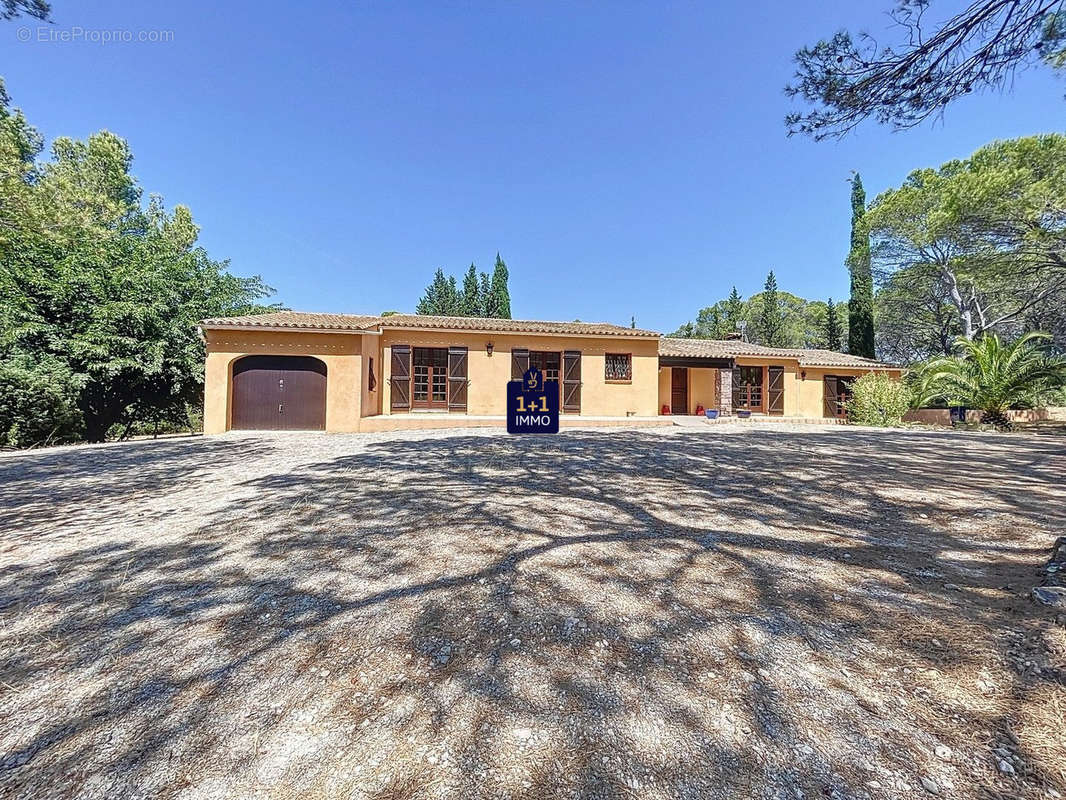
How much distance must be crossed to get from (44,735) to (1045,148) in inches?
864

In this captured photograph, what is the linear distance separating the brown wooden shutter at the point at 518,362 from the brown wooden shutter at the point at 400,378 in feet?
10.2

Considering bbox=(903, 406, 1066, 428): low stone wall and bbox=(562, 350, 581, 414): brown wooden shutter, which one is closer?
bbox=(903, 406, 1066, 428): low stone wall

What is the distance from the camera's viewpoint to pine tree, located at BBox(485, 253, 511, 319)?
92.3 feet

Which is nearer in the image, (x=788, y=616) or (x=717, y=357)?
(x=788, y=616)

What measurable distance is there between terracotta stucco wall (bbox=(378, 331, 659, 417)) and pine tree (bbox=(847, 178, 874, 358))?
546 inches

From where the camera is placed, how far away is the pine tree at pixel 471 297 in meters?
29.3

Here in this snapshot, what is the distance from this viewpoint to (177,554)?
2725 mm

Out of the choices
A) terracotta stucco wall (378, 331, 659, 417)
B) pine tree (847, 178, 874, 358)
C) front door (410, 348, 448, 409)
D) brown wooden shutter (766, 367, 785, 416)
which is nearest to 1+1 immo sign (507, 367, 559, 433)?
terracotta stucco wall (378, 331, 659, 417)

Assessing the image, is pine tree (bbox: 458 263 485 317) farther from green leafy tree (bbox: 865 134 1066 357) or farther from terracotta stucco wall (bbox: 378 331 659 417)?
green leafy tree (bbox: 865 134 1066 357)

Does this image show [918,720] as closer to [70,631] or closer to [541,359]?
[70,631]

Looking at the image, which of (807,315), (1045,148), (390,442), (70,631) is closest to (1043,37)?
(70,631)

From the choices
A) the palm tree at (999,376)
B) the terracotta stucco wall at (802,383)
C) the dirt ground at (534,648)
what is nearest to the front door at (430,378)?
the dirt ground at (534,648)

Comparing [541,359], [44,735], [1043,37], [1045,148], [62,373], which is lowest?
[44,735]

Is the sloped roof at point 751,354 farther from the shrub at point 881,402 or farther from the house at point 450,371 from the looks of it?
the shrub at point 881,402
